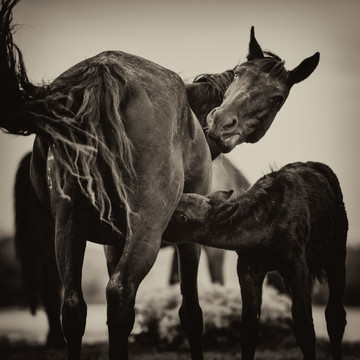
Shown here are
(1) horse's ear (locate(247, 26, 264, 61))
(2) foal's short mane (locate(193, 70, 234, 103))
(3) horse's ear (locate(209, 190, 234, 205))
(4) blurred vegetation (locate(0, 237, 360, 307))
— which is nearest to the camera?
(3) horse's ear (locate(209, 190, 234, 205))

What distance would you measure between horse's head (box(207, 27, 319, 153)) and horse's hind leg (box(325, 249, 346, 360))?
1.50m

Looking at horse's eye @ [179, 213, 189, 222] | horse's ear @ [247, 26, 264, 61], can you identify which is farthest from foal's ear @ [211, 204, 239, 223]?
horse's ear @ [247, 26, 264, 61]

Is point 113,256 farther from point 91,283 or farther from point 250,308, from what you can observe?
point 91,283

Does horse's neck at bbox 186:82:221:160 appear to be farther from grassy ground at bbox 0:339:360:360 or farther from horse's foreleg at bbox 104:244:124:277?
grassy ground at bbox 0:339:360:360

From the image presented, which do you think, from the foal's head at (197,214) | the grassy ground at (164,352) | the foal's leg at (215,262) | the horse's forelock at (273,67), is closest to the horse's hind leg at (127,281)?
the foal's head at (197,214)

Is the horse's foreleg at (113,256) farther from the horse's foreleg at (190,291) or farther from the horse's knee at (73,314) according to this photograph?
the horse's knee at (73,314)

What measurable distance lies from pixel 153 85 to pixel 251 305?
2.22 metres

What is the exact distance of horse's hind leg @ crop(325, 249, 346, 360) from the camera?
6.66m

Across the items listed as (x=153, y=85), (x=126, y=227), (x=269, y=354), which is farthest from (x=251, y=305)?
(x=269, y=354)

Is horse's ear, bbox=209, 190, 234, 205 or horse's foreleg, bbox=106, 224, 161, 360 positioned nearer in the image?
horse's foreleg, bbox=106, 224, 161, 360

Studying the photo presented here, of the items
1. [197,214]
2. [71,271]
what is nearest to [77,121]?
[71,271]

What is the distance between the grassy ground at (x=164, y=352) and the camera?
8.96 metres

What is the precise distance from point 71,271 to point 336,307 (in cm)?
297

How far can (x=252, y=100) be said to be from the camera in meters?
6.18
